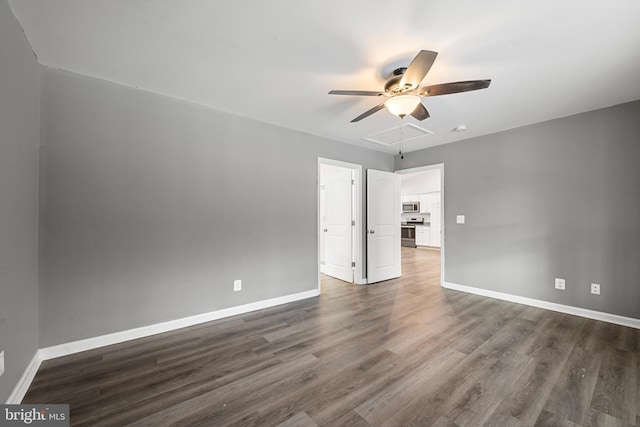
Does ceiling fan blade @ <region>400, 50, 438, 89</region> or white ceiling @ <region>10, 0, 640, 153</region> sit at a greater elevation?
white ceiling @ <region>10, 0, 640, 153</region>

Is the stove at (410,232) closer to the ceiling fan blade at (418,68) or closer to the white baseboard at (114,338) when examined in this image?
the white baseboard at (114,338)

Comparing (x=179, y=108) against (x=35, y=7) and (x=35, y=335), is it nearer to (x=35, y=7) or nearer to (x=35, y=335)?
(x=35, y=7)

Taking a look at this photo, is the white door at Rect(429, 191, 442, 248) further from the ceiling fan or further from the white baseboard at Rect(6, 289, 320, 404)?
the ceiling fan

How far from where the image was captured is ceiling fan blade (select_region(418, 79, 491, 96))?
1855 mm

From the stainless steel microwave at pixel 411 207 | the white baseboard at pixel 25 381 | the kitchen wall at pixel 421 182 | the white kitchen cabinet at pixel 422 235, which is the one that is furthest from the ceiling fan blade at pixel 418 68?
the stainless steel microwave at pixel 411 207

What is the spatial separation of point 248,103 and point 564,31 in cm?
276

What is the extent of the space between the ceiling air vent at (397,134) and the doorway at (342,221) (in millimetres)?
574

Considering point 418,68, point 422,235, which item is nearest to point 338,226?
point 418,68

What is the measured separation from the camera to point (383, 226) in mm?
4785

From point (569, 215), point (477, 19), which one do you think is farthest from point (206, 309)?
point (569, 215)

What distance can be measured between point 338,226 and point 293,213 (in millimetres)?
1418

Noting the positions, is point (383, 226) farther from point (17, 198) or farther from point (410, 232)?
point (410, 232)

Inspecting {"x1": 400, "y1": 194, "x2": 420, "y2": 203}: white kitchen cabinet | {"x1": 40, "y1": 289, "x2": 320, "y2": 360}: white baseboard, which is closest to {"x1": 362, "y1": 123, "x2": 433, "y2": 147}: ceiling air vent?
{"x1": 40, "y1": 289, "x2": 320, "y2": 360}: white baseboard

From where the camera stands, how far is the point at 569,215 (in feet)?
10.7
